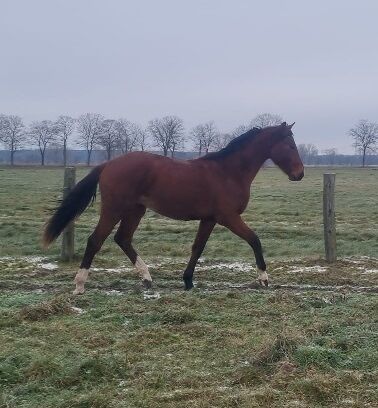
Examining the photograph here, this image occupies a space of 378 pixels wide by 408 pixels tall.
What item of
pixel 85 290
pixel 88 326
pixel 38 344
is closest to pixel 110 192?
pixel 85 290

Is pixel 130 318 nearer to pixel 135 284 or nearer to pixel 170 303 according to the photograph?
pixel 170 303

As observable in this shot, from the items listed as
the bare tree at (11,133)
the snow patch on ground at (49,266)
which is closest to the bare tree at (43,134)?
the bare tree at (11,133)

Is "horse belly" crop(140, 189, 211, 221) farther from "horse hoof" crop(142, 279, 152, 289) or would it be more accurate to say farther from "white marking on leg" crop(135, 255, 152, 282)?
"horse hoof" crop(142, 279, 152, 289)

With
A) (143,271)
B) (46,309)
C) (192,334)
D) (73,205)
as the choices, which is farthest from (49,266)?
(192,334)

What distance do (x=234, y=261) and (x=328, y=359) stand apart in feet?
18.9

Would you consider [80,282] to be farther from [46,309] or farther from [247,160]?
[247,160]

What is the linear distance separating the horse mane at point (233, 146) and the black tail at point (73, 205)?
1624 mm

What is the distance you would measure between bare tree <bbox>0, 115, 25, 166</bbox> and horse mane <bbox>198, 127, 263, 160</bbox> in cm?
8669

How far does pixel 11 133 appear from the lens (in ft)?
313

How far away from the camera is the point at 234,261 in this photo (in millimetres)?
10281

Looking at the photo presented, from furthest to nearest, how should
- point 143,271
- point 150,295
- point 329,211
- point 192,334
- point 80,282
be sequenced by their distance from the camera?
1. point 329,211
2. point 143,271
3. point 80,282
4. point 150,295
5. point 192,334

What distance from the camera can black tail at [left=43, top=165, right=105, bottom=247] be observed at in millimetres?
8125

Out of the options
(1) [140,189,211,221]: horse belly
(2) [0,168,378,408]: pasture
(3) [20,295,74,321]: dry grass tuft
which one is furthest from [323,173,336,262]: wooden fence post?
(3) [20,295,74,321]: dry grass tuft

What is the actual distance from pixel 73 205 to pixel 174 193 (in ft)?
5.10
